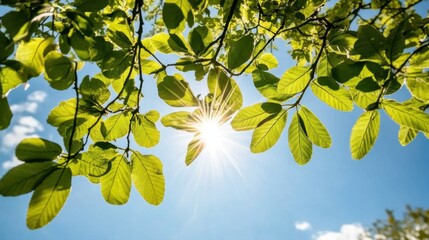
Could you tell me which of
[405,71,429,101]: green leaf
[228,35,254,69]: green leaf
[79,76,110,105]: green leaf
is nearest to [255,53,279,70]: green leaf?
[228,35,254,69]: green leaf

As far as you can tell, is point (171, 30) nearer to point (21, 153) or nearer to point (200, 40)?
point (200, 40)

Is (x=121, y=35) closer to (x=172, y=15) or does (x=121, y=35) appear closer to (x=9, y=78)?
(x=172, y=15)

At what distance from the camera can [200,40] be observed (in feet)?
3.54

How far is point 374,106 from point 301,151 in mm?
317

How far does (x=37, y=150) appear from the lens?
0.89m

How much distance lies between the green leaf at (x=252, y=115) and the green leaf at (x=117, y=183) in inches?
17.4

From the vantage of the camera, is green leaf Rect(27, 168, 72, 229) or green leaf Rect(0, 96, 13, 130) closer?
green leaf Rect(0, 96, 13, 130)

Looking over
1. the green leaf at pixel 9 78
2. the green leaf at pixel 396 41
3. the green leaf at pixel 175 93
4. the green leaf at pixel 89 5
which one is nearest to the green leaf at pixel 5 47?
the green leaf at pixel 9 78

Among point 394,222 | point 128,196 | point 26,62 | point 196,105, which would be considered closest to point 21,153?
point 26,62

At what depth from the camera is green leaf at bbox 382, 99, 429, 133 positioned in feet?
3.27

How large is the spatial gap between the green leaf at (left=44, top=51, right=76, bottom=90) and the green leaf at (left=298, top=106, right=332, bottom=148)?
0.83 meters

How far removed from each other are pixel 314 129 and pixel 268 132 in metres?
0.18

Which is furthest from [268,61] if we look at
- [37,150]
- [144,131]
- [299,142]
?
[37,150]

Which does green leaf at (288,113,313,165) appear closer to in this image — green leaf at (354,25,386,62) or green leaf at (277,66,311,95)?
green leaf at (277,66,311,95)
